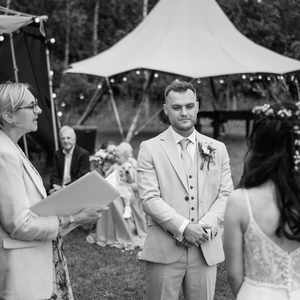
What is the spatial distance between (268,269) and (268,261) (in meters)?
0.04

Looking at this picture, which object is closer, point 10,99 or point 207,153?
point 10,99

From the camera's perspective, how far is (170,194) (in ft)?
10.9

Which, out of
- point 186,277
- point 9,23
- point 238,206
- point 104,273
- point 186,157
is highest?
point 9,23

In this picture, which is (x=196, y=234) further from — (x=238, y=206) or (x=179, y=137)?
(x=238, y=206)

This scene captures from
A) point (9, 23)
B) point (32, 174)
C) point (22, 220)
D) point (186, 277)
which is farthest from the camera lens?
point (9, 23)

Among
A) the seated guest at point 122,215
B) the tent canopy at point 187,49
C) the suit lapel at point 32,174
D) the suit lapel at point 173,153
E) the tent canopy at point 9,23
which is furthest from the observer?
the tent canopy at point 187,49

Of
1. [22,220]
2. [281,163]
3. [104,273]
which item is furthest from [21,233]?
[104,273]

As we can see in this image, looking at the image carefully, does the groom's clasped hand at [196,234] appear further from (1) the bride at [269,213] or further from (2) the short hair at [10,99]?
(2) the short hair at [10,99]

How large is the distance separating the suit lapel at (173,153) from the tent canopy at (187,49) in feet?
30.1

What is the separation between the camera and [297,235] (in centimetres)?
225

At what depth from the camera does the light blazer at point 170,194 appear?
3.27 m

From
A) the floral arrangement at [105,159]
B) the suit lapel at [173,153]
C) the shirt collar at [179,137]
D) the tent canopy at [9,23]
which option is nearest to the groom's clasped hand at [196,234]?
Result: the suit lapel at [173,153]

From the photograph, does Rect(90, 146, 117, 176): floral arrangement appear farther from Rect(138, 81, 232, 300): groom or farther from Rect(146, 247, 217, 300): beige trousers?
Rect(146, 247, 217, 300): beige trousers

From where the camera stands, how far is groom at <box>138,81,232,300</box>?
3256 mm
